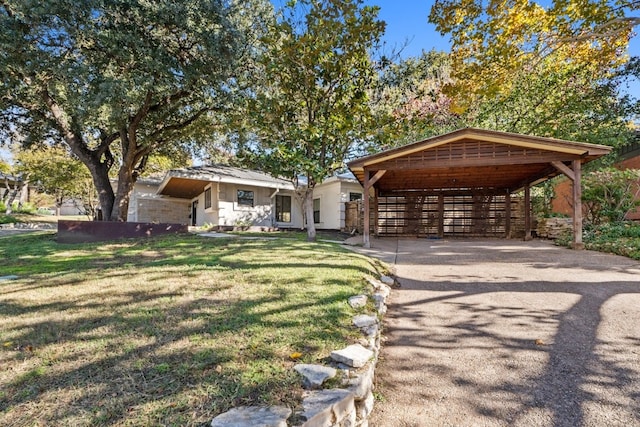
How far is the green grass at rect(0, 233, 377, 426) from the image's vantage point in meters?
1.72

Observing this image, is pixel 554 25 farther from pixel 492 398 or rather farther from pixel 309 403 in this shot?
pixel 309 403

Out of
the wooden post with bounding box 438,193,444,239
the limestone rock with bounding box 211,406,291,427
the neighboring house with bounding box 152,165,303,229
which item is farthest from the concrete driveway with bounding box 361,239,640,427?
the neighboring house with bounding box 152,165,303,229

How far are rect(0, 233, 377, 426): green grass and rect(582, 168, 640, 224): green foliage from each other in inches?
373

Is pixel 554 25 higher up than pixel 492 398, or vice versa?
pixel 554 25

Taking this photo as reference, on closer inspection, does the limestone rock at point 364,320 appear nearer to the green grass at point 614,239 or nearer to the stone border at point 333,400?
the stone border at point 333,400

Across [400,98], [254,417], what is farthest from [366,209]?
[254,417]

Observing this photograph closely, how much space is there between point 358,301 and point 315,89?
688 cm

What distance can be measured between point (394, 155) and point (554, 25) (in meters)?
5.33

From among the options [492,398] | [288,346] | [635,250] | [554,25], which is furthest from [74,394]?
[554,25]

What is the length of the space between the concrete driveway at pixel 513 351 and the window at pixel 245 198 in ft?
35.3

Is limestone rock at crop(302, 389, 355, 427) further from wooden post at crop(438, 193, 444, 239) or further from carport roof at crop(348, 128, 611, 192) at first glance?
wooden post at crop(438, 193, 444, 239)

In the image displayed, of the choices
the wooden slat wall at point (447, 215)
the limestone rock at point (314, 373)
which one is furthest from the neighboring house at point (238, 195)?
the limestone rock at point (314, 373)

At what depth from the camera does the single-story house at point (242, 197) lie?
45.4 ft

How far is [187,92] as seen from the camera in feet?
32.7
